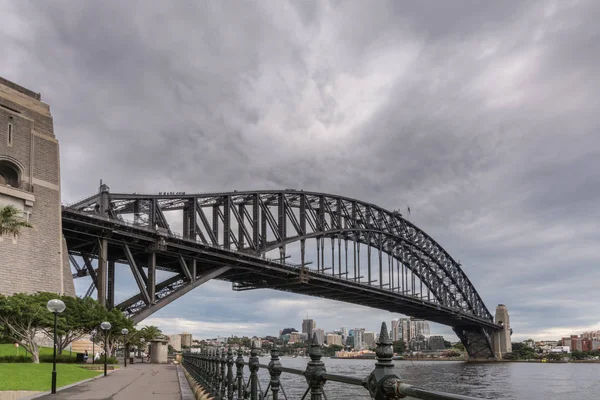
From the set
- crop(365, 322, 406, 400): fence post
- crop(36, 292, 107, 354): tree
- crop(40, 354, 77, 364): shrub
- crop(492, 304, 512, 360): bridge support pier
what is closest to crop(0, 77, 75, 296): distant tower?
crop(36, 292, 107, 354): tree

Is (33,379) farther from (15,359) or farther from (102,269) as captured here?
(102,269)

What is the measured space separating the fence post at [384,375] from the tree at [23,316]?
34.7 metres

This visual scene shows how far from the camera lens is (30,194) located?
44.7 m

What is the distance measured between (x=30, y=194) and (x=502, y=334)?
127m

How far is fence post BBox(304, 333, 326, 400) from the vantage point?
5.55 meters

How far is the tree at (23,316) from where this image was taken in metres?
33.9

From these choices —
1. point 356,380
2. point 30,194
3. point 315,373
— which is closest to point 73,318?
point 30,194

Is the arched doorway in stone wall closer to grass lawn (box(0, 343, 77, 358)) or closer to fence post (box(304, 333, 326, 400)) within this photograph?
grass lawn (box(0, 343, 77, 358))

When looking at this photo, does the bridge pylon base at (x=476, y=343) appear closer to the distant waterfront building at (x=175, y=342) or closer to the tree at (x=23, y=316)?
Answer: the distant waterfront building at (x=175, y=342)

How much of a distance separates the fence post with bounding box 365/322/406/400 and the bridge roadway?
1938 inches

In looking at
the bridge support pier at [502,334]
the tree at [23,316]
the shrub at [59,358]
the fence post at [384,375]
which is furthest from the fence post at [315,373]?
the bridge support pier at [502,334]

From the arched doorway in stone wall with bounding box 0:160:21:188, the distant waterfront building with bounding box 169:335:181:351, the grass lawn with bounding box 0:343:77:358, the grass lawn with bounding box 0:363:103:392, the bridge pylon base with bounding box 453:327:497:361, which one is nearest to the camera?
the grass lawn with bounding box 0:363:103:392

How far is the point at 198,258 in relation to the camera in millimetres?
61781

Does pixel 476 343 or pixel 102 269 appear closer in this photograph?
pixel 102 269
